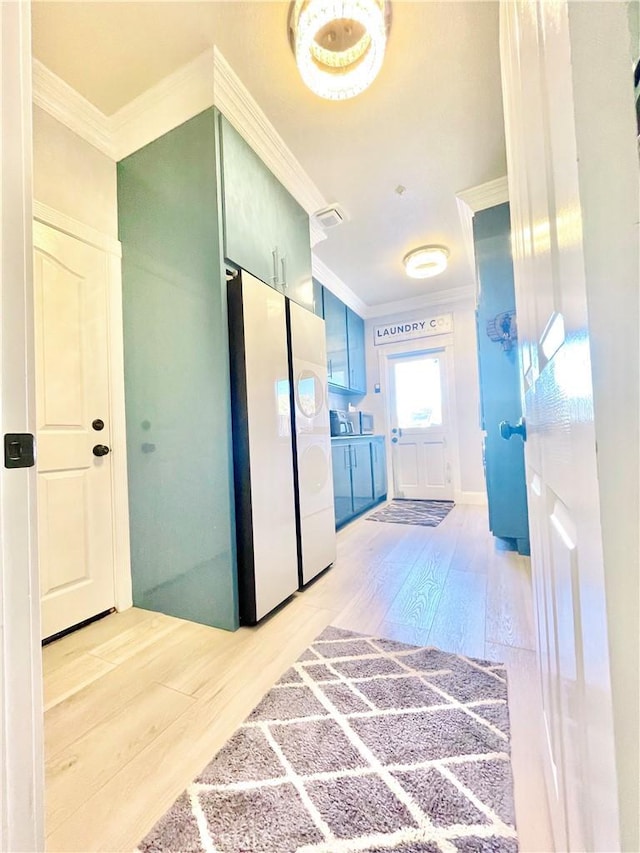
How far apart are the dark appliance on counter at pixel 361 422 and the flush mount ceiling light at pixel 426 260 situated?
5.93 ft

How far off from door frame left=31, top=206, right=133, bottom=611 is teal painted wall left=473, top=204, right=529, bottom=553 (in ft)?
7.69

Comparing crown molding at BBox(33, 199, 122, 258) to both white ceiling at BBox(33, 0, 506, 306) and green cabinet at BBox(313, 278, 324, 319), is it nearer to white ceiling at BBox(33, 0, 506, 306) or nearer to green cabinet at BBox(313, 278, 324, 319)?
white ceiling at BBox(33, 0, 506, 306)

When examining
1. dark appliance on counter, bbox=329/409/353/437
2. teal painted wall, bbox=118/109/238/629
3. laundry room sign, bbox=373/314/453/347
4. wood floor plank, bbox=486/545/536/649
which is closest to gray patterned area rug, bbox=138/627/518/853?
wood floor plank, bbox=486/545/536/649

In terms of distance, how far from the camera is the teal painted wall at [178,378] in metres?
1.58

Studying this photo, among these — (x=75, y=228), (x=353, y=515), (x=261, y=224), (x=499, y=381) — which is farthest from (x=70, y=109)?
(x=353, y=515)

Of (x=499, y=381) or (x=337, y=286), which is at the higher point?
(x=337, y=286)

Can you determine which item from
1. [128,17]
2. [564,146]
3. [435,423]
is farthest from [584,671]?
[435,423]

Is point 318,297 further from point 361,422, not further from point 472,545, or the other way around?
point 472,545

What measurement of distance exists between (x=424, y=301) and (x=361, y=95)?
114 inches

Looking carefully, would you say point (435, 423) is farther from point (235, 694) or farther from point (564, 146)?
point (564, 146)

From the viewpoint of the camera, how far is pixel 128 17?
1379 millimetres

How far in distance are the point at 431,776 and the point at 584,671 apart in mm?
799

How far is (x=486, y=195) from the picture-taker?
2412 mm

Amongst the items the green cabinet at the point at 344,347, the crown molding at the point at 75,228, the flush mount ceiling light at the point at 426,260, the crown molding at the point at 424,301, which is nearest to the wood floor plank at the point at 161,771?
the crown molding at the point at 75,228
